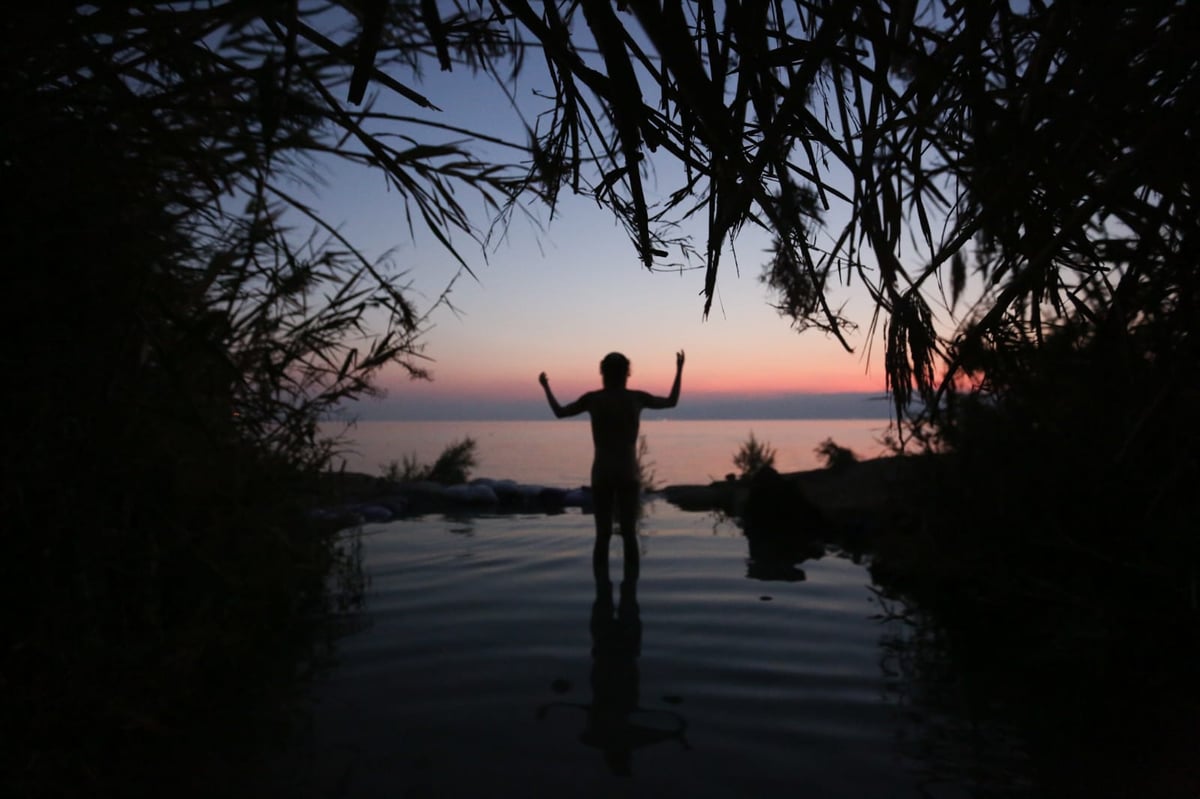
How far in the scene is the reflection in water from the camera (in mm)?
3510

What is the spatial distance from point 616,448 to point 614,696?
340 centimetres

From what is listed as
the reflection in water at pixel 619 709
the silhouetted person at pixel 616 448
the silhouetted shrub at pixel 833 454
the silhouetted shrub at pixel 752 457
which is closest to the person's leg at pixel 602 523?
the silhouetted person at pixel 616 448

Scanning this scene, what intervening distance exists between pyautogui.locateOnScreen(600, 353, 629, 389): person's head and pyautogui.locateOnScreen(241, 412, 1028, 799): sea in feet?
5.84

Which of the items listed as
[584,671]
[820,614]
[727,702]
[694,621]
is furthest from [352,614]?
[820,614]

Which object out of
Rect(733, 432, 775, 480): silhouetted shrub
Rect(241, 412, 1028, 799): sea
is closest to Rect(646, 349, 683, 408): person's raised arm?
Rect(241, 412, 1028, 799): sea

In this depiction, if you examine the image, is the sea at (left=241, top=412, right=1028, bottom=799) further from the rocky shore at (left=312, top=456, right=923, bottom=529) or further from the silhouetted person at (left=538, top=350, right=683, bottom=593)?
the rocky shore at (left=312, top=456, right=923, bottom=529)

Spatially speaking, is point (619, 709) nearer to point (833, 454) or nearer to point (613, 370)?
point (613, 370)

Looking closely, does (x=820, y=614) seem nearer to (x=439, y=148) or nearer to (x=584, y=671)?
(x=584, y=671)

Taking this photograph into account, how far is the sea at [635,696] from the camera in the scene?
126 inches

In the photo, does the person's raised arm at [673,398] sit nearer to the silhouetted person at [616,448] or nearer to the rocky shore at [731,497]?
the silhouetted person at [616,448]

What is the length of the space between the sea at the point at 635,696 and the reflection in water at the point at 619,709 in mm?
13

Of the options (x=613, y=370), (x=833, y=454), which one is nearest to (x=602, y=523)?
(x=613, y=370)

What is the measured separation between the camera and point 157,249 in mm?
2619

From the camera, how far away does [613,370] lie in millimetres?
7445
